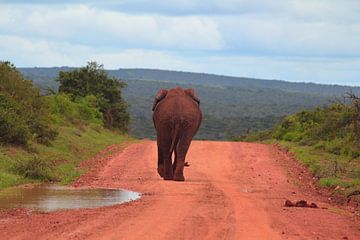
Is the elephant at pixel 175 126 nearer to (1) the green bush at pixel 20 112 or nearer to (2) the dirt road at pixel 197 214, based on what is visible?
(2) the dirt road at pixel 197 214

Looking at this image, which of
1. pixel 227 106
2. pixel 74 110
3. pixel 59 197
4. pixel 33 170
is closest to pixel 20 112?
pixel 33 170

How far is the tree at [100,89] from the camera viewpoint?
48.0 m

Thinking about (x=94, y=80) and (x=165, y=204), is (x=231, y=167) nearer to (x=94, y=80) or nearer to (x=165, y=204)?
(x=165, y=204)

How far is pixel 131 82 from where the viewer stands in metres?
169

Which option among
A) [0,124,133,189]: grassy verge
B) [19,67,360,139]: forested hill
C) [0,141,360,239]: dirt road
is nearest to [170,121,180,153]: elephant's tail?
[0,141,360,239]: dirt road

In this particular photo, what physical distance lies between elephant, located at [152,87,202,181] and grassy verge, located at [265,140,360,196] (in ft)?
12.6

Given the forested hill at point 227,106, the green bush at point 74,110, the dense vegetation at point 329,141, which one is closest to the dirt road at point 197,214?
the dense vegetation at point 329,141

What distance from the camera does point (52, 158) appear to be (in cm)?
2361

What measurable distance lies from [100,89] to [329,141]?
2067 centimetres

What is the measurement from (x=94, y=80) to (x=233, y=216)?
37.0 meters

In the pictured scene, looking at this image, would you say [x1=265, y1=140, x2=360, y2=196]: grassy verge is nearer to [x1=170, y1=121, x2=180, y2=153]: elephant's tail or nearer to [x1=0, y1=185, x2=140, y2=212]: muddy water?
[x1=170, y1=121, x2=180, y2=153]: elephant's tail

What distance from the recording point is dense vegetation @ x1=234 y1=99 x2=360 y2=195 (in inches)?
805

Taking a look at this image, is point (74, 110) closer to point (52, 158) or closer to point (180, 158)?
point (52, 158)

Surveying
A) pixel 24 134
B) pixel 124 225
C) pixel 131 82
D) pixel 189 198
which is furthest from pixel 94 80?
pixel 131 82
